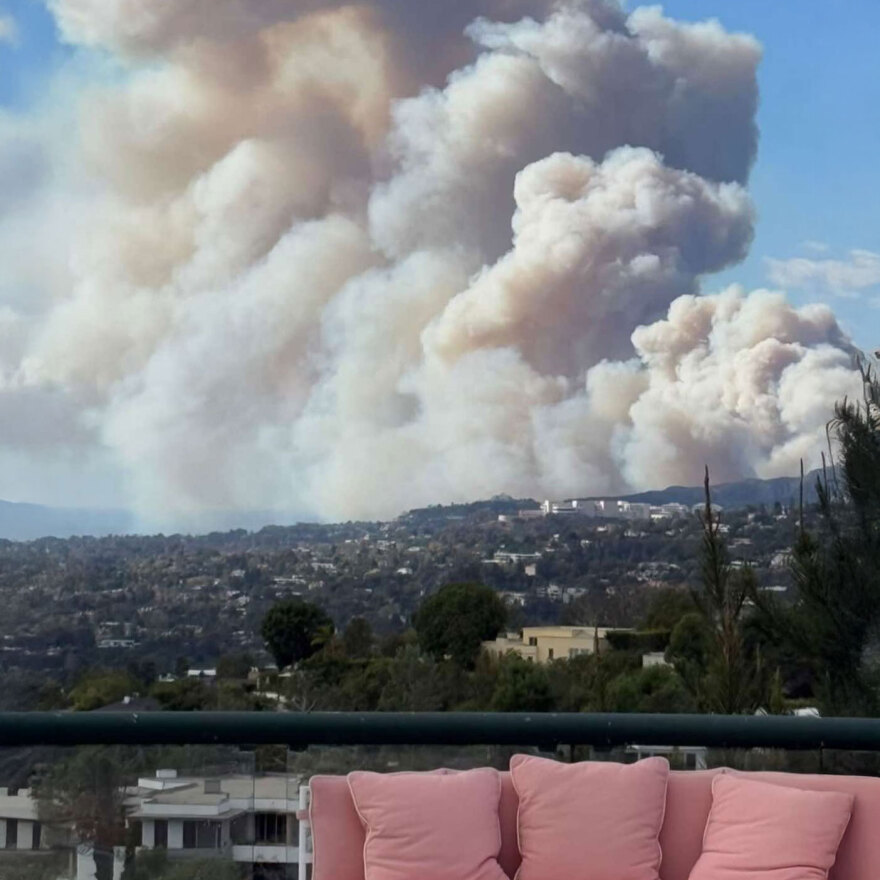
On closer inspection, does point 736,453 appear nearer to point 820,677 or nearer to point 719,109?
point 719,109

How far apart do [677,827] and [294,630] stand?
12418mm

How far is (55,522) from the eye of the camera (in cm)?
1920

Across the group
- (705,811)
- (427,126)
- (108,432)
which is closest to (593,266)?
(427,126)

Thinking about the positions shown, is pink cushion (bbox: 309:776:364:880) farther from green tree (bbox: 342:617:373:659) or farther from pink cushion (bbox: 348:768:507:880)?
green tree (bbox: 342:617:373:659)

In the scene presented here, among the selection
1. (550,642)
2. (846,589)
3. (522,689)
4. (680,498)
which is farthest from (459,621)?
(846,589)

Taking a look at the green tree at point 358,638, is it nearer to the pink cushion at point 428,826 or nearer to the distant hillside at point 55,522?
the distant hillside at point 55,522

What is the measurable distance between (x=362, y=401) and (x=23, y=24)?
8.09 m

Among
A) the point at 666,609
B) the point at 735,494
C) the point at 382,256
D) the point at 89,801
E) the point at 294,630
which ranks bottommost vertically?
the point at 89,801

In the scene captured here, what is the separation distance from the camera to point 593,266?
19.8 metres

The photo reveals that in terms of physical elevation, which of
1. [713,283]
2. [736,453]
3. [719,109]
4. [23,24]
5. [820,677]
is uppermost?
[23,24]

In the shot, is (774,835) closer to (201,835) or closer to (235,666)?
(201,835)

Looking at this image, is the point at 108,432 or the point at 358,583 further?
the point at 108,432

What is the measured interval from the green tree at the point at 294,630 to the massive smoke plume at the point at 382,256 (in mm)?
3892

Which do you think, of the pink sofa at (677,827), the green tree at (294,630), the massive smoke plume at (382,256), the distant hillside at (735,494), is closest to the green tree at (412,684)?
the green tree at (294,630)
